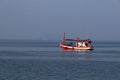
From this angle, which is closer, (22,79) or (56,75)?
(22,79)

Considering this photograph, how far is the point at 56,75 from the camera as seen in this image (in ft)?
177

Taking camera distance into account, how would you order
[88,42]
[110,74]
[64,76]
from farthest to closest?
[88,42], [110,74], [64,76]

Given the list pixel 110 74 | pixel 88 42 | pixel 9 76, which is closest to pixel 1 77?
pixel 9 76

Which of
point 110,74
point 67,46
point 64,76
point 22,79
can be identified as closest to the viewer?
point 22,79

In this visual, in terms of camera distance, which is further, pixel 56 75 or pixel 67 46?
pixel 67 46

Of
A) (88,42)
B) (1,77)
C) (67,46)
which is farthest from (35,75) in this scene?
(67,46)

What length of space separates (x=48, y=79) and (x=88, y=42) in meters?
85.8

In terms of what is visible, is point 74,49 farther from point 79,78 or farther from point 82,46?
point 79,78

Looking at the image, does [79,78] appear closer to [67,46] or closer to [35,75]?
[35,75]

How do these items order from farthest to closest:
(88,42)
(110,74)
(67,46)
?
(67,46), (88,42), (110,74)

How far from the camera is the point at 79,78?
50750 millimetres

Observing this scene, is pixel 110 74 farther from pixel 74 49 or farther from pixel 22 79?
pixel 74 49

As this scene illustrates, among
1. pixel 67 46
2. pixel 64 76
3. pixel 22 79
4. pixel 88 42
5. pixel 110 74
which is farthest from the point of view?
pixel 67 46

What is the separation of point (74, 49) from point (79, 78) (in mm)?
90293
